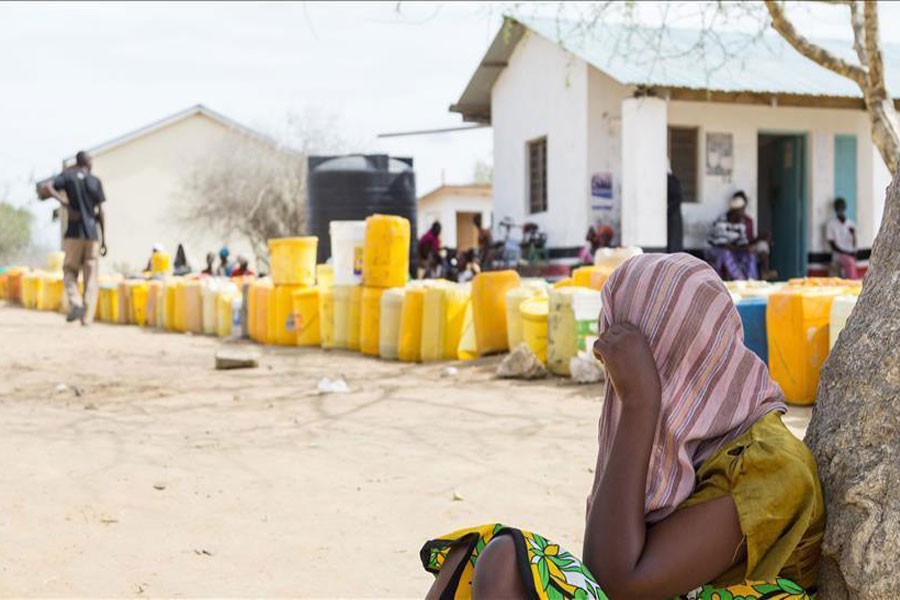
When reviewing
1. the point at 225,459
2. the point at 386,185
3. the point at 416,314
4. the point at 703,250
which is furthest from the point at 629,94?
the point at 225,459

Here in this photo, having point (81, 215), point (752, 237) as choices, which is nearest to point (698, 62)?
point (752, 237)

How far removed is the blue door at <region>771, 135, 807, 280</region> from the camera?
1617cm

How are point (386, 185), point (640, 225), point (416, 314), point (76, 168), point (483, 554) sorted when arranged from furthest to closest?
point (386, 185)
point (640, 225)
point (76, 168)
point (416, 314)
point (483, 554)

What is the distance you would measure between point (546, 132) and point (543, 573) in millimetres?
15264

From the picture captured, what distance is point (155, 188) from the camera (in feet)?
109

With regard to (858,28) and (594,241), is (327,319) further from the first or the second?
(594,241)

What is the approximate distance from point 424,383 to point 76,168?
5.94 meters

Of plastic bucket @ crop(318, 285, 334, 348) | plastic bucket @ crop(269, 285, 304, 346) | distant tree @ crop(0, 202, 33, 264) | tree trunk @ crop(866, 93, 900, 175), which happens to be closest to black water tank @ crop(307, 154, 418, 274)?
plastic bucket @ crop(269, 285, 304, 346)

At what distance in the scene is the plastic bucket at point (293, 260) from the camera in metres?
10.1

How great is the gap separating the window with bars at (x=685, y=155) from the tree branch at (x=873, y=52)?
7732 millimetres

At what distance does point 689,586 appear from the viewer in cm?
175

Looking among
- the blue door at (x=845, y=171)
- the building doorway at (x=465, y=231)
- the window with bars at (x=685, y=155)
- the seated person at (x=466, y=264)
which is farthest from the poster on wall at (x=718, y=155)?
the building doorway at (x=465, y=231)

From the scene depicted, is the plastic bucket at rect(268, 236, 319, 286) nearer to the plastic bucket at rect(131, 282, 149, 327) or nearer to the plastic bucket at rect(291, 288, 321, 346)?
the plastic bucket at rect(291, 288, 321, 346)

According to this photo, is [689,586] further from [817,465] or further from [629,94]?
[629,94]
